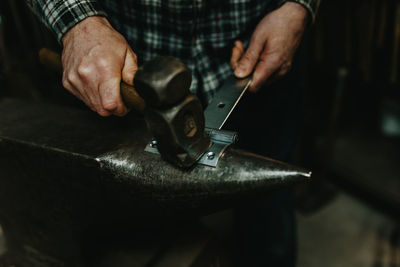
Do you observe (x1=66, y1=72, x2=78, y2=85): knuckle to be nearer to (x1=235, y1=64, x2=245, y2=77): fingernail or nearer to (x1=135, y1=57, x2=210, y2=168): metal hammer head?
(x1=135, y1=57, x2=210, y2=168): metal hammer head

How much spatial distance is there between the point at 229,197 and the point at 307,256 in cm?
134

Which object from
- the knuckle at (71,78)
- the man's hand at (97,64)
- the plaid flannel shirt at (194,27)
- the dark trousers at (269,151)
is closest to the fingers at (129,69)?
the man's hand at (97,64)

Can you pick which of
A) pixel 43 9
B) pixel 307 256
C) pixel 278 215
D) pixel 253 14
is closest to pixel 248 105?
pixel 253 14

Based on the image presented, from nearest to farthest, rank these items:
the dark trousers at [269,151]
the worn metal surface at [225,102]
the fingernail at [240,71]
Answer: the worn metal surface at [225,102], the fingernail at [240,71], the dark trousers at [269,151]

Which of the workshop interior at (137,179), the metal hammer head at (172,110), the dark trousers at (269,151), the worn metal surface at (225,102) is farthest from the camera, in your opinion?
the dark trousers at (269,151)

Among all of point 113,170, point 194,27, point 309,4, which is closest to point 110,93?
point 113,170

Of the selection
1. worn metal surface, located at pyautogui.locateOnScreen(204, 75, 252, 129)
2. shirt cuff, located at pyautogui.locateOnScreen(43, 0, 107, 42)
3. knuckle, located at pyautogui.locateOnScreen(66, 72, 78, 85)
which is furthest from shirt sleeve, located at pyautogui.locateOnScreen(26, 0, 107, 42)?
worn metal surface, located at pyautogui.locateOnScreen(204, 75, 252, 129)

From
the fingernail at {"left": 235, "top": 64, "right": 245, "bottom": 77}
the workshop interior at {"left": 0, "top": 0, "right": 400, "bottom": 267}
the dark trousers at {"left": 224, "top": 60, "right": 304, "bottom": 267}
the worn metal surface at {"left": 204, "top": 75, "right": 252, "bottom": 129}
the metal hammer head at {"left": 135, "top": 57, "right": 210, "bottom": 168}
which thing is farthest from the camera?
the dark trousers at {"left": 224, "top": 60, "right": 304, "bottom": 267}

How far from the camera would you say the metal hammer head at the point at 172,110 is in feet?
1.53

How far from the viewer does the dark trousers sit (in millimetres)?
1014

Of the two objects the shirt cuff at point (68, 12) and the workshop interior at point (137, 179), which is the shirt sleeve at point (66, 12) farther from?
the workshop interior at point (137, 179)

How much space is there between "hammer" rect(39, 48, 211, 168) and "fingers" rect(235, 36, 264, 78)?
280 millimetres

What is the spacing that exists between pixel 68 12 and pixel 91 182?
0.38 metres

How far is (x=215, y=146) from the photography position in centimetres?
59
